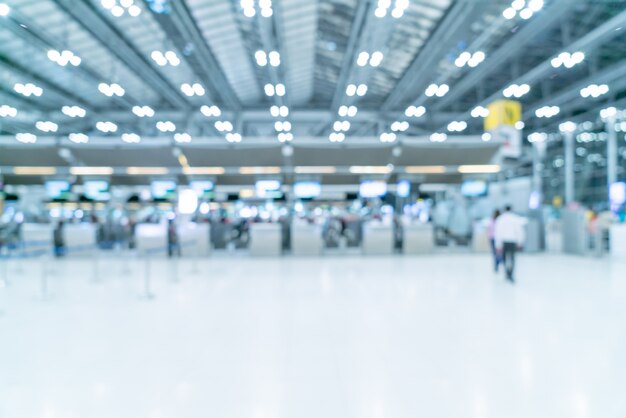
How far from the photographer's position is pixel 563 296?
6.10 meters

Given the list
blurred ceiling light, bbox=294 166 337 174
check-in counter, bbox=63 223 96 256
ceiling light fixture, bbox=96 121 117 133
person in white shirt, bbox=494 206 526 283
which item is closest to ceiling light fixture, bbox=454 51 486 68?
blurred ceiling light, bbox=294 166 337 174

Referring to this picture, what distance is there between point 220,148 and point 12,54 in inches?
442

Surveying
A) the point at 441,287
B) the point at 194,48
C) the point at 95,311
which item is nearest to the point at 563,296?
the point at 441,287

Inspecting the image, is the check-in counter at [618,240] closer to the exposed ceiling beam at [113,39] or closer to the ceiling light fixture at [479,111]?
the ceiling light fixture at [479,111]

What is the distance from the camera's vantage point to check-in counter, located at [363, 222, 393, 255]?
12.7 meters

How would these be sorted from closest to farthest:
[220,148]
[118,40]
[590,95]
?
1. [220,148]
2. [118,40]
3. [590,95]

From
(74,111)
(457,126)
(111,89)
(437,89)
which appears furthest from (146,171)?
(457,126)

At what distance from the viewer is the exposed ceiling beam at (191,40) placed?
493 inches

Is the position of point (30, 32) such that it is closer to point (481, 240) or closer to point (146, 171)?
point (146, 171)

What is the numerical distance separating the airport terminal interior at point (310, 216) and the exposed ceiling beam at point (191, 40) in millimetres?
109

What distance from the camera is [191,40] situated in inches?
559

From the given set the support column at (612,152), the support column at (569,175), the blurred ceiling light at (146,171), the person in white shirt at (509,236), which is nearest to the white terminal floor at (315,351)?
the person in white shirt at (509,236)

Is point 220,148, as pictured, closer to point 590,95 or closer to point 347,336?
point 347,336

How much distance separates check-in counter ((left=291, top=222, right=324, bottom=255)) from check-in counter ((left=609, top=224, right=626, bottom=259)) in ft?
32.2
